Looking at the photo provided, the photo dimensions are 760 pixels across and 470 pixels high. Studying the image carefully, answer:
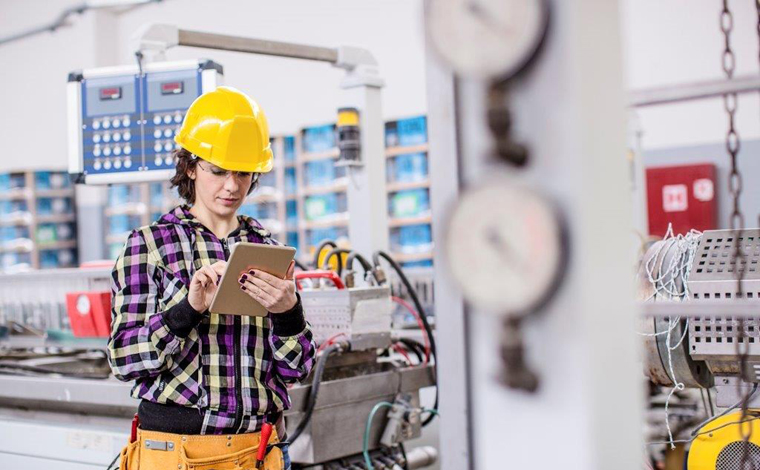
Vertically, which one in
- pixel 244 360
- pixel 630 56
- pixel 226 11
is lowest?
pixel 244 360

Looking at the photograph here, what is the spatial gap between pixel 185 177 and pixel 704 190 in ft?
20.0

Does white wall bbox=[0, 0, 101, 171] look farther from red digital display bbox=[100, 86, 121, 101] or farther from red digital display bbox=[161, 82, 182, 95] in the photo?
red digital display bbox=[161, 82, 182, 95]

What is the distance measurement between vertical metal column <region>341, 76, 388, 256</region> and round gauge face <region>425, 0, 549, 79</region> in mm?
2791

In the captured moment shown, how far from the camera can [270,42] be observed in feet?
11.0

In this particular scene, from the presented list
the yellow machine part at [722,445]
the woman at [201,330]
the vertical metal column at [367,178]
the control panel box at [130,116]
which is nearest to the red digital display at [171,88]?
the control panel box at [130,116]

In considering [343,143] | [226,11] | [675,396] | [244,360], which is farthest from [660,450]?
[226,11]

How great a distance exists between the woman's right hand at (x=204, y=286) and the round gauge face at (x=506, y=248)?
1009 millimetres

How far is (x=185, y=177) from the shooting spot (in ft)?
6.17

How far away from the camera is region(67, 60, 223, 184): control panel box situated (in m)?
3.02

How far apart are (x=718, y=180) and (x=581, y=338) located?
7042 millimetres

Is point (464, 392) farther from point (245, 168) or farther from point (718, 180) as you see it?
point (718, 180)

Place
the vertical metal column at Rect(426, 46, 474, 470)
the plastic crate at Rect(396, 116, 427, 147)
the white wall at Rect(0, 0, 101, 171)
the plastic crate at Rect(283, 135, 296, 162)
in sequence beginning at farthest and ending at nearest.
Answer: the white wall at Rect(0, 0, 101, 171) → the plastic crate at Rect(283, 135, 296, 162) → the plastic crate at Rect(396, 116, 427, 147) → the vertical metal column at Rect(426, 46, 474, 470)

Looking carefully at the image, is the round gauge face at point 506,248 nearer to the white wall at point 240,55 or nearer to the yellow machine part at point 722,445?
the yellow machine part at point 722,445

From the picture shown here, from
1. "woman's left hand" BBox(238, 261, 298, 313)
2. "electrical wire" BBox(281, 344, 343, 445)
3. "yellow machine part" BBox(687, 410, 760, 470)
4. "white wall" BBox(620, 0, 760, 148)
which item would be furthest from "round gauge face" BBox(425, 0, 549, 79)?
"white wall" BBox(620, 0, 760, 148)
